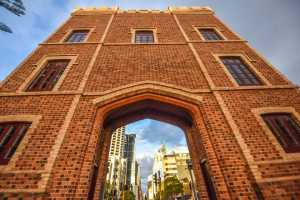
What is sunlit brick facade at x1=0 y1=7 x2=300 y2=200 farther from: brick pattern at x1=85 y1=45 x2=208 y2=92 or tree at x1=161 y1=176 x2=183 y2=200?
tree at x1=161 y1=176 x2=183 y2=200

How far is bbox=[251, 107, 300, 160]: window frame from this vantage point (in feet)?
14.9

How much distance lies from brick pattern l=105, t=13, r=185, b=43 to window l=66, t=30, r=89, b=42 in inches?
58.6

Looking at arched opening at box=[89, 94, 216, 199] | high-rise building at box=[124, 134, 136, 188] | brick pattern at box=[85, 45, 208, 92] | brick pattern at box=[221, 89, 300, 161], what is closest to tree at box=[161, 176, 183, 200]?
arched opening at box=[89, 94, 216, 199]

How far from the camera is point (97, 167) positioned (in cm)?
574

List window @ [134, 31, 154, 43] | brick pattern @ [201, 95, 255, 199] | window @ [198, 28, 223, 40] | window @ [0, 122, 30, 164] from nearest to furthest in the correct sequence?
1. brick pattern @ [201, 95, 255, 199]
2. window @ [0, 122, 30, 164]
3. window @ [134, 31, 154, 43]
4. window @ [198, 28, 223, 40]

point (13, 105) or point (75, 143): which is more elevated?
point (13, 105)

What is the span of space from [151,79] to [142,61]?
120 cm

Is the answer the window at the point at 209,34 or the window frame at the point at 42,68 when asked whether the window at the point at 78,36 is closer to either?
the window frame at the point at 42,68

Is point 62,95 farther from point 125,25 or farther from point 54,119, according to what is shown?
point 125,25

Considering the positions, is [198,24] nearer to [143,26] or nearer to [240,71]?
[143,26]

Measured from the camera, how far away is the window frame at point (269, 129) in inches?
178

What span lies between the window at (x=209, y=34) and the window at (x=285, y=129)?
213 inches

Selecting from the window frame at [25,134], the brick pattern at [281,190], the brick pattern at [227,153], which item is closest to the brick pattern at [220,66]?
the brick pattern at [227,153]

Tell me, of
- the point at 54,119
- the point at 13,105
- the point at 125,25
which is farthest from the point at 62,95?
the point at 125,25
